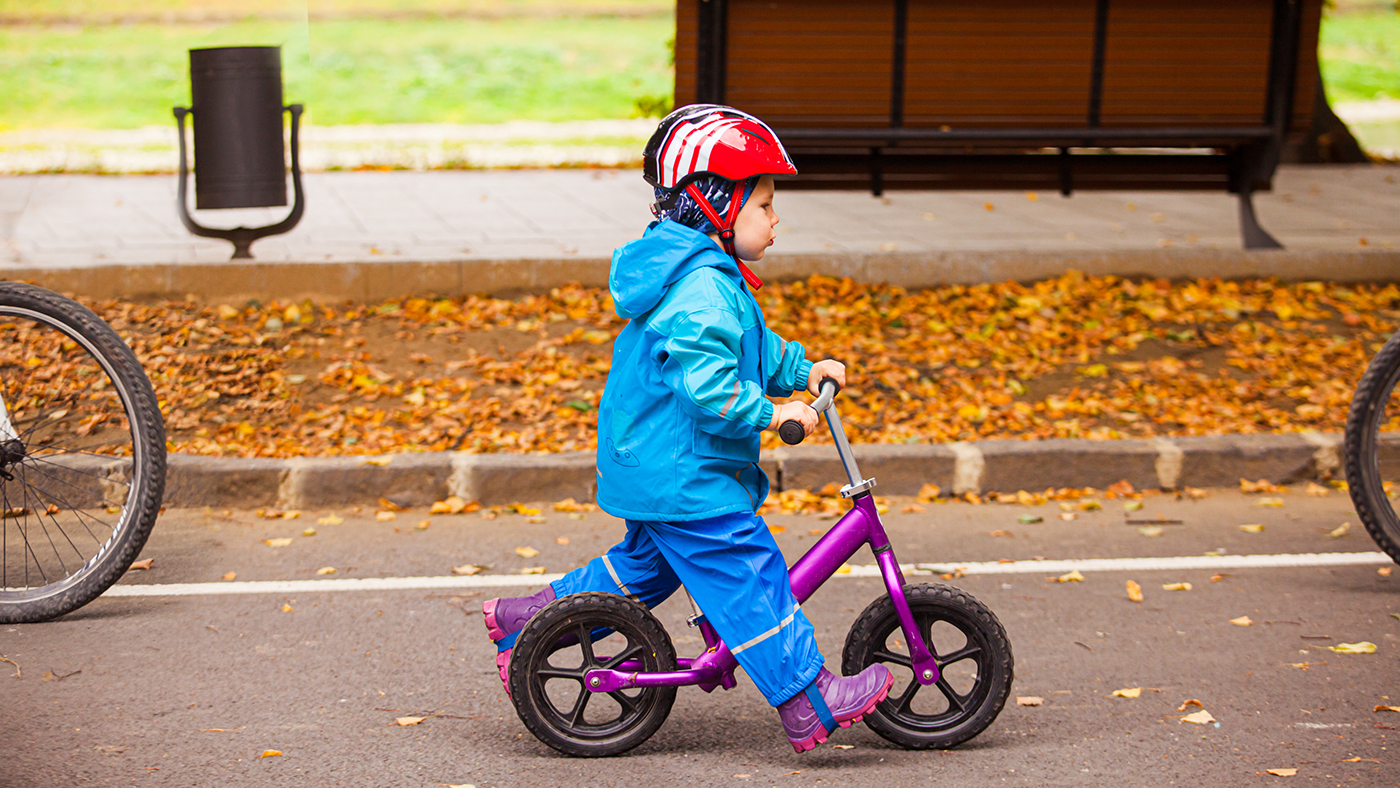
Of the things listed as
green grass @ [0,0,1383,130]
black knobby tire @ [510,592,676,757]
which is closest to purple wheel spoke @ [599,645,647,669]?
black knobby tire @ [510,592,676,757]

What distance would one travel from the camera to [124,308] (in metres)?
6.83

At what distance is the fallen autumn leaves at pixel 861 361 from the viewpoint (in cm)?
612

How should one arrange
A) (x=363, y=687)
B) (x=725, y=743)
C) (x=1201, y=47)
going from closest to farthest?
(x=725, y=743)
(x=363, y=687)
(x=1201, y=47)

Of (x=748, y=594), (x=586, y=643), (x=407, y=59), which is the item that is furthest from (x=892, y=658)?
(x=407, y=59)

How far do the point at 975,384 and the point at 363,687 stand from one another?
388 cm

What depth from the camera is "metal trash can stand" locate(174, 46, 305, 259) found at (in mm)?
7375

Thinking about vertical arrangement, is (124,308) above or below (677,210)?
below

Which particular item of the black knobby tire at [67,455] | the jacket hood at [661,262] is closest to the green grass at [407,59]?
the black knobby tire at [67,455]

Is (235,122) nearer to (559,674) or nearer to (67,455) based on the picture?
(67,455)

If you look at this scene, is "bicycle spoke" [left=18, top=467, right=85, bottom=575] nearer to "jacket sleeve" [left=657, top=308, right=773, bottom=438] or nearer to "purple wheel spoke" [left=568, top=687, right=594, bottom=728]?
"purple wheel spoke" [left=568, top=687, right=594, bottom=728]

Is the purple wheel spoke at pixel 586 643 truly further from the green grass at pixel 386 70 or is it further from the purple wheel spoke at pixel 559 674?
the green grass at pixel 386 70

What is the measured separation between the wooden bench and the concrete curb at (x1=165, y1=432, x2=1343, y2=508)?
130 inches

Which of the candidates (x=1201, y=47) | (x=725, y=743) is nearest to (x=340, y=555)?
(x=725, y=743)

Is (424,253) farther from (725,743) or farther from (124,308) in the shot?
(725,743)
